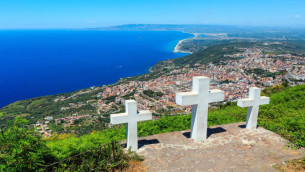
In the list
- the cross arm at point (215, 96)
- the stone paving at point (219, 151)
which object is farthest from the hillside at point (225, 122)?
the cross arm at point (215, 96)

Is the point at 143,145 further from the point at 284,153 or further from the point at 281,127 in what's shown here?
the point at 281,127

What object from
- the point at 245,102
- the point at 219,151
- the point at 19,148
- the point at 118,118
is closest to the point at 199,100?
the point at 219,151

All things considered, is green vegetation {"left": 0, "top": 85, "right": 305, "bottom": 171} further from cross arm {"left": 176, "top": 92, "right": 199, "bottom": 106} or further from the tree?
cross arm {"left": 176, "top": 92, "right": 199, "bottom": 106}

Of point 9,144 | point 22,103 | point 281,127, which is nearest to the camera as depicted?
point 9,144

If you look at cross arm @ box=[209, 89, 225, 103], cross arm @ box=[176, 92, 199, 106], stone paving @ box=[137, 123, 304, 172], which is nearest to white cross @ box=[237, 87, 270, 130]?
stone paving @ box=[137, 123, 304, 172]

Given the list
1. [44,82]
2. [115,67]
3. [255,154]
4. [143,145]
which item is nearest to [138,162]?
[143,145]

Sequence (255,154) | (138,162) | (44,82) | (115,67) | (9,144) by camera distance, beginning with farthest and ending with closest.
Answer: (115,67) → (44,82) → (255,154) → (138,162) → (9,144)

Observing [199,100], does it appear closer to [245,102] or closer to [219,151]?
[219,151]

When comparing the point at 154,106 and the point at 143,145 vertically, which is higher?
the point at 143,145
